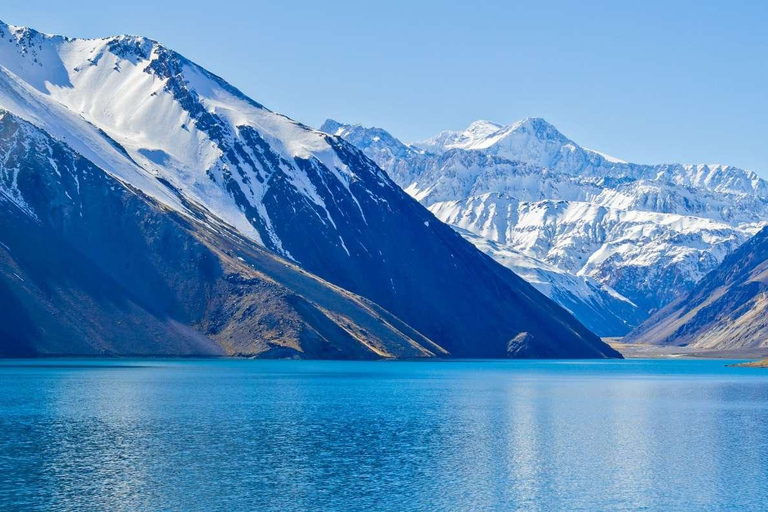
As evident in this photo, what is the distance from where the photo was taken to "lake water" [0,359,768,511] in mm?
82062

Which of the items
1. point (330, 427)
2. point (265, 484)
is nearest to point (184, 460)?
point (265, 484)

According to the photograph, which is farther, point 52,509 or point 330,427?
point 330,427

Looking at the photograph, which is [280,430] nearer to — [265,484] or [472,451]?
[472,451]

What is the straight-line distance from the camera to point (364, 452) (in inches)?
4109

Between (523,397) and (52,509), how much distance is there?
111 meters

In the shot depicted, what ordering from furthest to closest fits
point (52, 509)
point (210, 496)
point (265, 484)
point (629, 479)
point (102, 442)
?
point (102, 442) → point (629, 479) → point (265, 484) → point (210, 496) → point (52, 509)

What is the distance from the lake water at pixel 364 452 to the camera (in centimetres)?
8206

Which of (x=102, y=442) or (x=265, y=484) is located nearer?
(x=265, y=484)

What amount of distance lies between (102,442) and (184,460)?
13.1m

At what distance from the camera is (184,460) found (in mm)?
95625

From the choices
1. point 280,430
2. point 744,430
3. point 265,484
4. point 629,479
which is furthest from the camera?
point 744,430

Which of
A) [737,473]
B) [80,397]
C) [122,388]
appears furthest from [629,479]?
[122,388]

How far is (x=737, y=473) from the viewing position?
314 ft

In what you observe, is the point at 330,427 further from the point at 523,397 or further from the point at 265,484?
the point at 523,397
